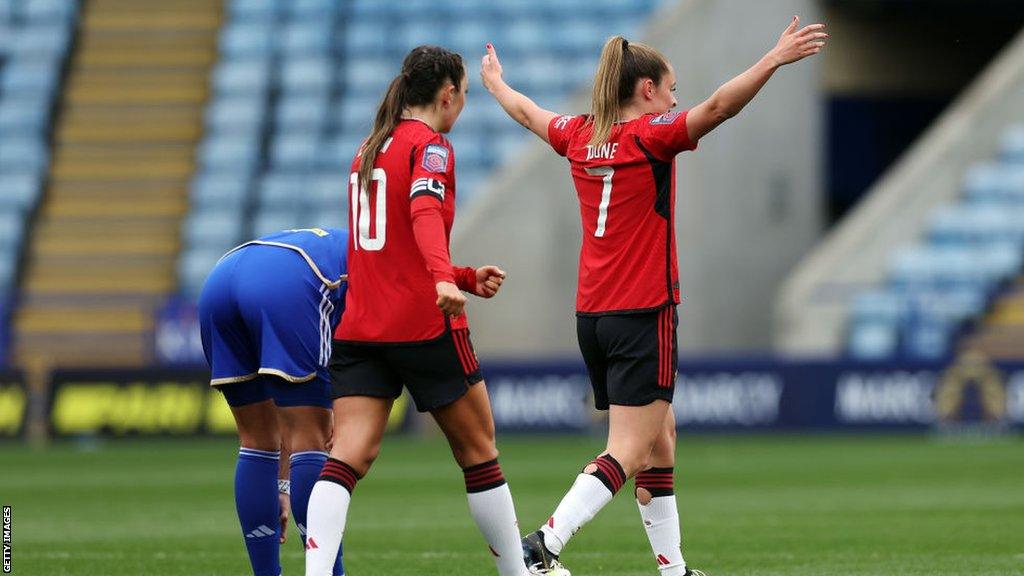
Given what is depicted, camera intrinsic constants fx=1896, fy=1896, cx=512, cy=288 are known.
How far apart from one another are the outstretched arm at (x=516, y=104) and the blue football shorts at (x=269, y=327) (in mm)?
1023

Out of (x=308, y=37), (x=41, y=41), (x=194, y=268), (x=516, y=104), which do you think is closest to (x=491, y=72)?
(x=516, y=104)

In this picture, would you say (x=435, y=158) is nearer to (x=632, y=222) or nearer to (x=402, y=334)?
(x=402, y=334)

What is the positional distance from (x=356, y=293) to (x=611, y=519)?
212 inches

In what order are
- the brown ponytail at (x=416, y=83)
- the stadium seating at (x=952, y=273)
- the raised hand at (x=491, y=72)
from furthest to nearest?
1. the stadium seating at (x=952, y=273)
2. the raised hand at (x=491, y=72)
3. the brown ponytail at (x=416, y=83)

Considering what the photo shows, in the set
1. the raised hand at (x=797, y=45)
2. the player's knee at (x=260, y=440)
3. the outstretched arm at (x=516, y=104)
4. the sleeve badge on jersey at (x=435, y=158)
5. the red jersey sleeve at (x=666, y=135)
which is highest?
the raised hand at (x=797, y=45)

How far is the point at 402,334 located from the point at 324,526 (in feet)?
2.31

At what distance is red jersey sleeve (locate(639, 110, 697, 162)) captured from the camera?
6812mm

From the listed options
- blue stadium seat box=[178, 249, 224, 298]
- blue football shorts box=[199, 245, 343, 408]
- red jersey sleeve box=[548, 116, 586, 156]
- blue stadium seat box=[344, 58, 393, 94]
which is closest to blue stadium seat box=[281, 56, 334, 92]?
blue stadium seat box=[344, 58, 393, 94]

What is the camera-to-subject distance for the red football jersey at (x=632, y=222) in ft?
22.8

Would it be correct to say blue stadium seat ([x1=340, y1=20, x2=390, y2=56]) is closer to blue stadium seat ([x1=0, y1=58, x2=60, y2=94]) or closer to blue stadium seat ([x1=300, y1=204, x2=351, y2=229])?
blue stadium seat ([x1=300, y1=204, x2=351, y2=229])

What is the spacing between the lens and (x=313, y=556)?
251 inches

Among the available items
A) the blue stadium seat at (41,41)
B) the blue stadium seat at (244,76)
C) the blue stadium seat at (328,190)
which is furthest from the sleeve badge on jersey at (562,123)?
the blue stadium seat at (41,41)

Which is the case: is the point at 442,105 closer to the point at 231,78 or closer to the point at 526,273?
the point at 526,273

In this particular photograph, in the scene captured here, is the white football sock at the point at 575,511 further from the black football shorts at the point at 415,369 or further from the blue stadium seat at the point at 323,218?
the blue stadium seat at the point at 323,218
